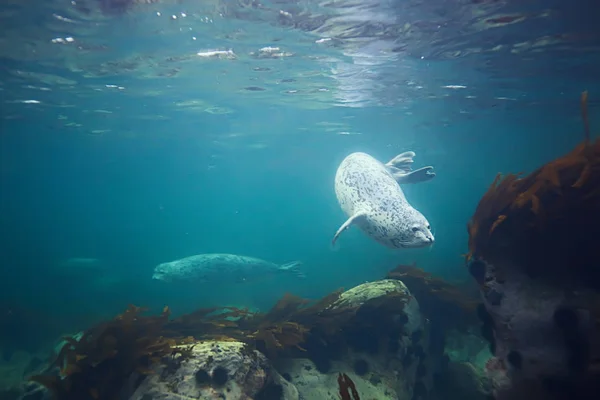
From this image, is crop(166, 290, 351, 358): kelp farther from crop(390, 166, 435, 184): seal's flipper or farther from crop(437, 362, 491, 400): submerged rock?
crop(390, 166, 435, 184): seal's flipper

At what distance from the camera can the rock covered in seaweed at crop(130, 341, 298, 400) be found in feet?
14.7

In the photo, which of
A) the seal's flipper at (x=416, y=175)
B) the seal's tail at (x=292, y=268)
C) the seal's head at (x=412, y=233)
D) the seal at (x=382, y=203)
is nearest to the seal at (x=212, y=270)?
the seal's tail at (x=292, y=268)

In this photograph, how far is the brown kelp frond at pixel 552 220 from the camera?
416 centimetres

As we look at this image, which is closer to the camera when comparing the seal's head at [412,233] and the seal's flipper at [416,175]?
the seal's head at [412,233]

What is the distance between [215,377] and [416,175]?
7218 mm

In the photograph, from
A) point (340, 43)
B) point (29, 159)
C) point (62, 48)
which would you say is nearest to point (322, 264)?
point (340, 43)

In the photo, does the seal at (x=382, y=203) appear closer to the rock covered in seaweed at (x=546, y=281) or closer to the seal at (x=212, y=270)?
the rock covered in seaweed at (x=546, y=281)

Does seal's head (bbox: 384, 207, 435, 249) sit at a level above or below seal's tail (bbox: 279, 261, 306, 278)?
above

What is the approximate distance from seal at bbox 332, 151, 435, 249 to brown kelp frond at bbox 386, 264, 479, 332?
139cm

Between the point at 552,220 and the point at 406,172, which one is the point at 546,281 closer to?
the point at 552,220

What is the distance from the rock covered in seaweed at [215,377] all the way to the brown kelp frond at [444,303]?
383 cm

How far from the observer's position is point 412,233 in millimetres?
6441

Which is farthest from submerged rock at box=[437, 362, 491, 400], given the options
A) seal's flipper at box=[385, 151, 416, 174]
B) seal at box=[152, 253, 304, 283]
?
seal at box=[152, 253, 304, 283]

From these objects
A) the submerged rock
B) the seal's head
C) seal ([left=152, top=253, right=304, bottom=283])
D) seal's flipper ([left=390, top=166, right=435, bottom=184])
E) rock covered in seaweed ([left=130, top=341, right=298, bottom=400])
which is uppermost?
seal's flipper ([left=390, top=166, right=435, bottom=184])
